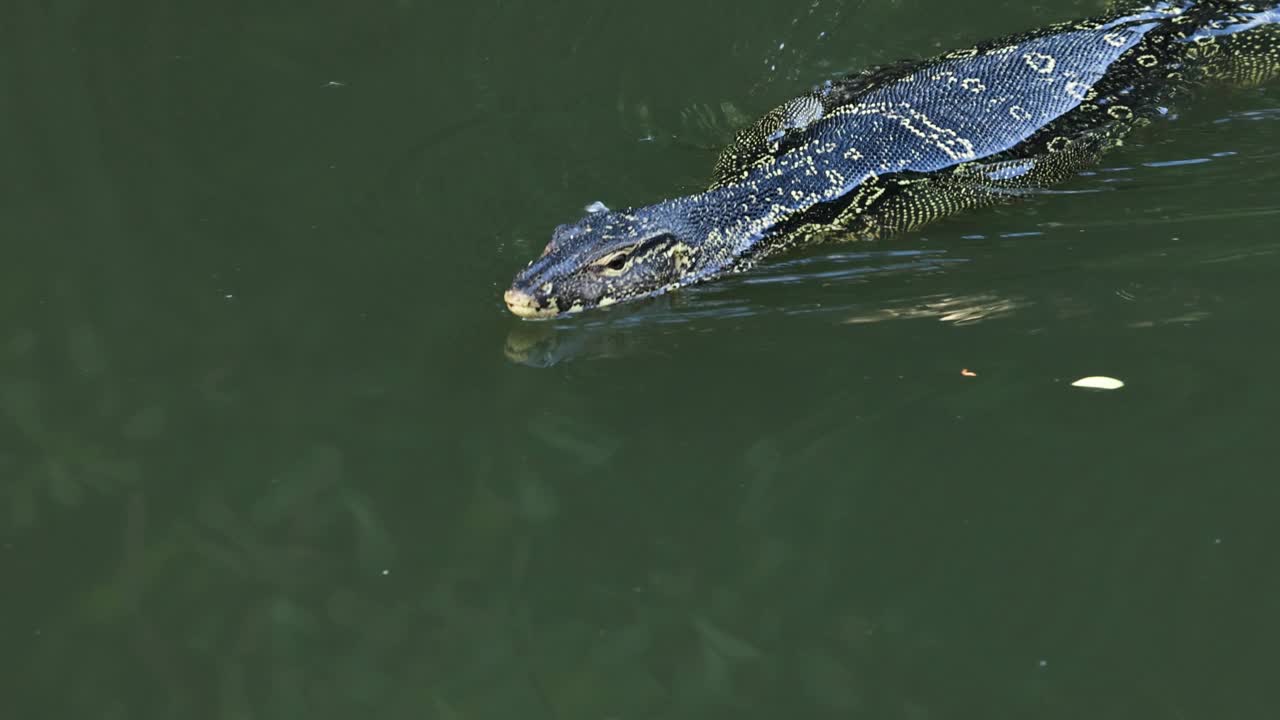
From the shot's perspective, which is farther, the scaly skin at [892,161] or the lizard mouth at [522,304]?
the scaly skin at [892,161]

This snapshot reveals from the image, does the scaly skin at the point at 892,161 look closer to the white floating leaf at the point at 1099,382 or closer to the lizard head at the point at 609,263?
the lizard head at the point at 609,263

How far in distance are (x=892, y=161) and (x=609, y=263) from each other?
1.69m

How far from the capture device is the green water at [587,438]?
A: 12.4 ft

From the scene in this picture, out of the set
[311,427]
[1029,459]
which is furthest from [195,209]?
[1029,459]

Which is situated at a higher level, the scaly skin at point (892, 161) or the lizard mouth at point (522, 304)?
the scaly skin at point (892, 161)

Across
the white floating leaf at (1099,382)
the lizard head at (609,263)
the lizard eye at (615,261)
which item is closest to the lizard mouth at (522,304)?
the lizard head at (609,263)

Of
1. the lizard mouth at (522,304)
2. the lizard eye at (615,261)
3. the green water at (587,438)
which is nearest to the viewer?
the green water at (587,438)

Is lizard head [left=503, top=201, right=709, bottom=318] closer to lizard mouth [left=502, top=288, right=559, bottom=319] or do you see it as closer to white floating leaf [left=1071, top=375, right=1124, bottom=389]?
lizard mouth [left=502, top=288, right=559, bottom=319]

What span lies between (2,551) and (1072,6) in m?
7.85

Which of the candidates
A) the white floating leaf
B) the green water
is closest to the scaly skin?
the green water

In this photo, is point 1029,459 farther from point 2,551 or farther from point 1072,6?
point 1072,6

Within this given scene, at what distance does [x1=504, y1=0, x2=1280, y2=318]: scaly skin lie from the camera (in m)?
6.01

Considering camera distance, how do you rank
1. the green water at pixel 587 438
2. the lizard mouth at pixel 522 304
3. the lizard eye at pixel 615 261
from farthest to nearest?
1. the lizard eye at pixel 615 261
2. the lizard mouth at pixel 522 304
3. the green water at pixel 587 438

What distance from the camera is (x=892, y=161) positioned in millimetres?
6262
